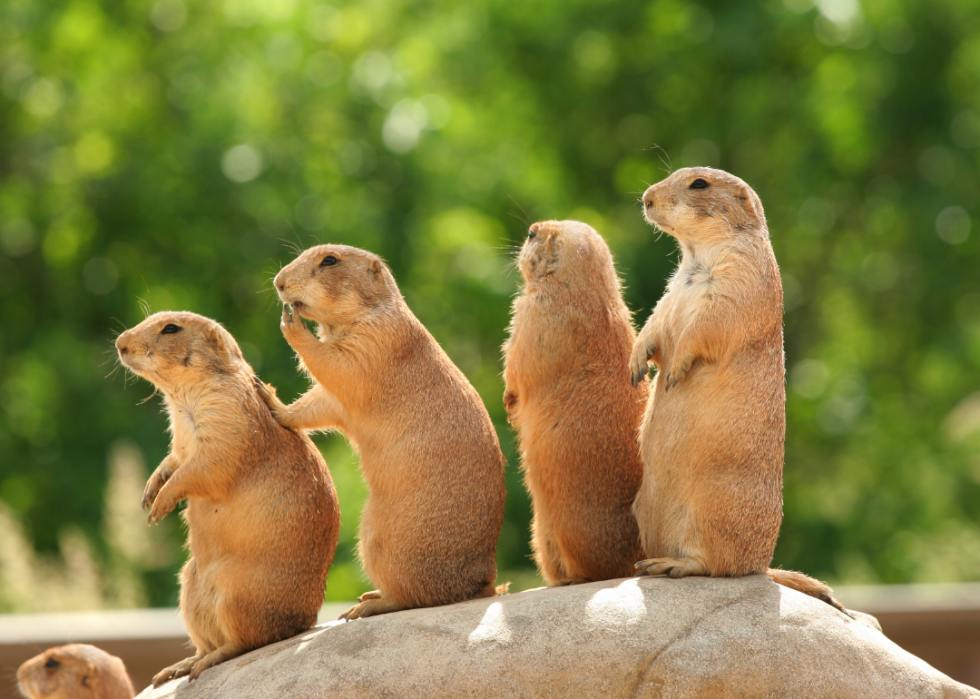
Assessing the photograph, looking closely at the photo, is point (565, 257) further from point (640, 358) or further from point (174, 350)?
point (174, 350)

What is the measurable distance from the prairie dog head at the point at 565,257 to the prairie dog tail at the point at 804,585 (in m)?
1.87

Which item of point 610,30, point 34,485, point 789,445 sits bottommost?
point 789,445

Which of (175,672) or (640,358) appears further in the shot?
(175,672)

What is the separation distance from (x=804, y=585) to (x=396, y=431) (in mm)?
2335

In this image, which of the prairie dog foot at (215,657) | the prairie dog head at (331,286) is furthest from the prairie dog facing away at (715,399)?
the prairie dog foot at (215,657)

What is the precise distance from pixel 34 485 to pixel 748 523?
47.6ft

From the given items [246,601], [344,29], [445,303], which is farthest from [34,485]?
[246,601]

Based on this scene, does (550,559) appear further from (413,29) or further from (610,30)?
(413,29)

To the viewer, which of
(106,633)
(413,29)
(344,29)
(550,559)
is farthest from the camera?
(413,29)

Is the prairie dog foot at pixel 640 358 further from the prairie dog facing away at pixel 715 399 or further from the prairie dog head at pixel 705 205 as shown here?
the prairie dog head at pixel 705 205

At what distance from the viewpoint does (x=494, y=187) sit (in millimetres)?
17906

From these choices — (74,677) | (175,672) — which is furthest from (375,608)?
(74,677)

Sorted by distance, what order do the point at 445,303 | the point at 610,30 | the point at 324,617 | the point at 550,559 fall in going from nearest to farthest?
the point at 550,559
the point at 324,617
the point at 445,303
the point at 610,30

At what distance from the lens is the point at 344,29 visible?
20.8m
